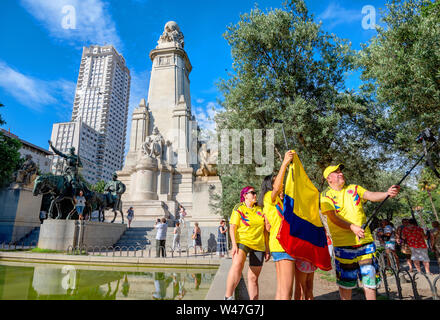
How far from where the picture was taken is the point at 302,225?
3439mm

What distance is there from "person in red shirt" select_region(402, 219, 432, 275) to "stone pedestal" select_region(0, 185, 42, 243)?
20109mm

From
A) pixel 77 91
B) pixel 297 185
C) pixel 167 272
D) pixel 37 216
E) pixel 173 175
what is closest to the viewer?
pixel 297 185

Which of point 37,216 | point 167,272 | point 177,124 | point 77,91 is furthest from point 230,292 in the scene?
point 77,91

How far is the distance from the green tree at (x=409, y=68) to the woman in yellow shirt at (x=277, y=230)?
6.80m

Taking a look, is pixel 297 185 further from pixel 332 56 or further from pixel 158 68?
pixel 158 68

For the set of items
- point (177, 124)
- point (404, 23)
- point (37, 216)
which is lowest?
point (37, 216)

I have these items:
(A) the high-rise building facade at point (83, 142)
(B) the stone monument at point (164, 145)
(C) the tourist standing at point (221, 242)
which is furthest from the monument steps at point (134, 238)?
(A) the high-rise building facade at point (83, 142)

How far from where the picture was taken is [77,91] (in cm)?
12662

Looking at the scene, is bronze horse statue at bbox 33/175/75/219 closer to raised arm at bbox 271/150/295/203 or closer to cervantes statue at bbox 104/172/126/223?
cervantes statue at bbox 104/172/126/223

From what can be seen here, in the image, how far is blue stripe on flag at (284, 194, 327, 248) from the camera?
3.38 meters

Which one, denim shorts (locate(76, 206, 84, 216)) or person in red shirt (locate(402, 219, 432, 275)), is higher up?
denim shorts (locate(76, 206, 84, 216))

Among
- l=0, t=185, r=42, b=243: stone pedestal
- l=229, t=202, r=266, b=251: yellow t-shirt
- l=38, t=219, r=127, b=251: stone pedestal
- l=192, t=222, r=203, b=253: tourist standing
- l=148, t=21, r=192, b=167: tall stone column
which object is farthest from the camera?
l=148, t=21, r=192, b=167: tall stone column

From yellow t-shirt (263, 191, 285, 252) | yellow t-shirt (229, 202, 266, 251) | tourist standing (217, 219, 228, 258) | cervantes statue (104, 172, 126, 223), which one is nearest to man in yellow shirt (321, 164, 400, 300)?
yellow t-shirt (263, 191, 285, 252)
